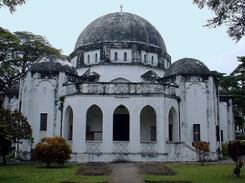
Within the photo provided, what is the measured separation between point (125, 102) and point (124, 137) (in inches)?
152

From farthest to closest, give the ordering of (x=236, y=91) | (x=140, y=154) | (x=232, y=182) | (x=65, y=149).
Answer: (x=236, y=91) < (x=140, y=154) < (x=65, y=149) < (x=232, y=182)

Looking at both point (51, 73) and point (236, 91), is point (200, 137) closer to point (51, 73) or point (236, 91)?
→ point (236, 91)

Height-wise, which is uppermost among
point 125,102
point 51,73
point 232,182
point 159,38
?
point 159,38

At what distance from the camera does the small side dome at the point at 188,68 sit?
97.5ft

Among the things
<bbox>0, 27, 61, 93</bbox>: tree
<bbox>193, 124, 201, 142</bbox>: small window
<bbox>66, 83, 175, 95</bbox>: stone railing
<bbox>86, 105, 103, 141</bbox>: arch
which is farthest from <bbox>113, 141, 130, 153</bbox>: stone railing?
<bbox>0, 27, 61, 93</bbox>: tree

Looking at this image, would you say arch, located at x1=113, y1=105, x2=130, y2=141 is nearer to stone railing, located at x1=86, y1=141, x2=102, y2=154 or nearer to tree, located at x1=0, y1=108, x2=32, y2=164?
stone railing, located at x1=86, y1=141, x2=102, y2=154

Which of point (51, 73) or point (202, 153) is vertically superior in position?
point (51, 73)

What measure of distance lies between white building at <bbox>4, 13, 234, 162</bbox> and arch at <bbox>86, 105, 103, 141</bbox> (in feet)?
0.28

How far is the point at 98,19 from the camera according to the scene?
126 feet

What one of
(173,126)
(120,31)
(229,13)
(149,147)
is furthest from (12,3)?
(120,31)

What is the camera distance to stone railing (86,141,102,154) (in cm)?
2553

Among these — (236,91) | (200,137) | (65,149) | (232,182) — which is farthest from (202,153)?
(232,182)

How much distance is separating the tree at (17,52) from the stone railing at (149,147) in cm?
1538

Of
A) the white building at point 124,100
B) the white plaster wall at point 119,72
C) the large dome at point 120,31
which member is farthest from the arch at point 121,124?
the large dome at point 120,31
